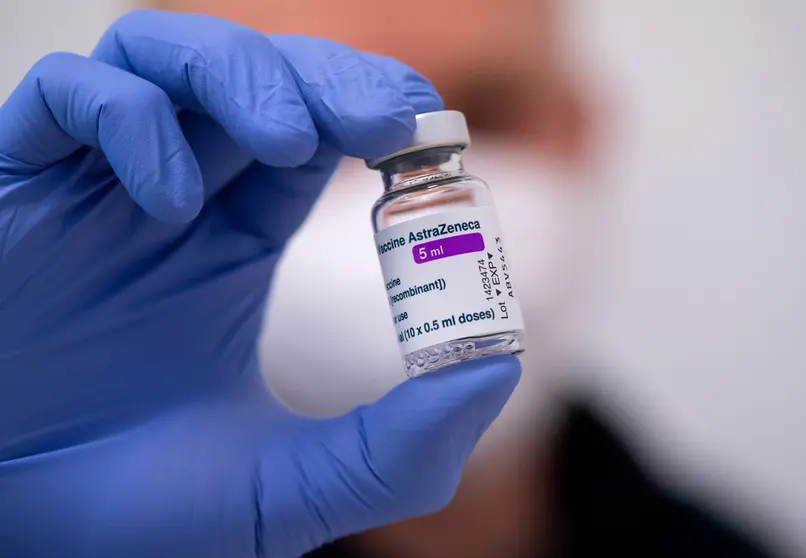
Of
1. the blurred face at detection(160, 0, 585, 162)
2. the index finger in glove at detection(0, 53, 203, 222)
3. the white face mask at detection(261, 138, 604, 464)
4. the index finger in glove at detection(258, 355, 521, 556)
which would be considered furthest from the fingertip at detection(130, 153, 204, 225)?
the blurred face at detection(160, 0, 585, 162)

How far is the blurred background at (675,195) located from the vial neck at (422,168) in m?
0.51

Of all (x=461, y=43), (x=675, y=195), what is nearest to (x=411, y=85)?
(x=461, y=43)

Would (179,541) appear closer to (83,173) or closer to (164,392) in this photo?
(164,392)

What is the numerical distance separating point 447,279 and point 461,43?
742mm

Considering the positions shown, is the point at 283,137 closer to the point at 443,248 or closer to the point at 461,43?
the point at 443,248

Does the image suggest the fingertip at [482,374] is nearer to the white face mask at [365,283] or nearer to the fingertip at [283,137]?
the fingertip at [283,137]

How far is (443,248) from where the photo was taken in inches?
24.5

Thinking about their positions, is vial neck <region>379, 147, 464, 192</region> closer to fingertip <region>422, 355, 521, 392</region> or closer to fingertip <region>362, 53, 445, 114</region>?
fingertip <region>362, 53, 445, 114</region>

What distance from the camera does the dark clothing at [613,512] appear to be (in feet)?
4.01

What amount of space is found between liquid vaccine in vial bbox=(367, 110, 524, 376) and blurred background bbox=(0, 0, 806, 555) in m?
0.57

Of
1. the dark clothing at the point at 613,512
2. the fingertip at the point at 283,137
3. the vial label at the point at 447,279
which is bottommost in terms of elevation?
the dark clothing at the point at 613,512

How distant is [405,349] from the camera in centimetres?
65

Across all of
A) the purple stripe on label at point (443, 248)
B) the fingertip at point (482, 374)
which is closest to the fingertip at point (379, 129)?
the purple stripe on label at point (443, 248)

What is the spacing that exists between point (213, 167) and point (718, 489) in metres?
1.14
